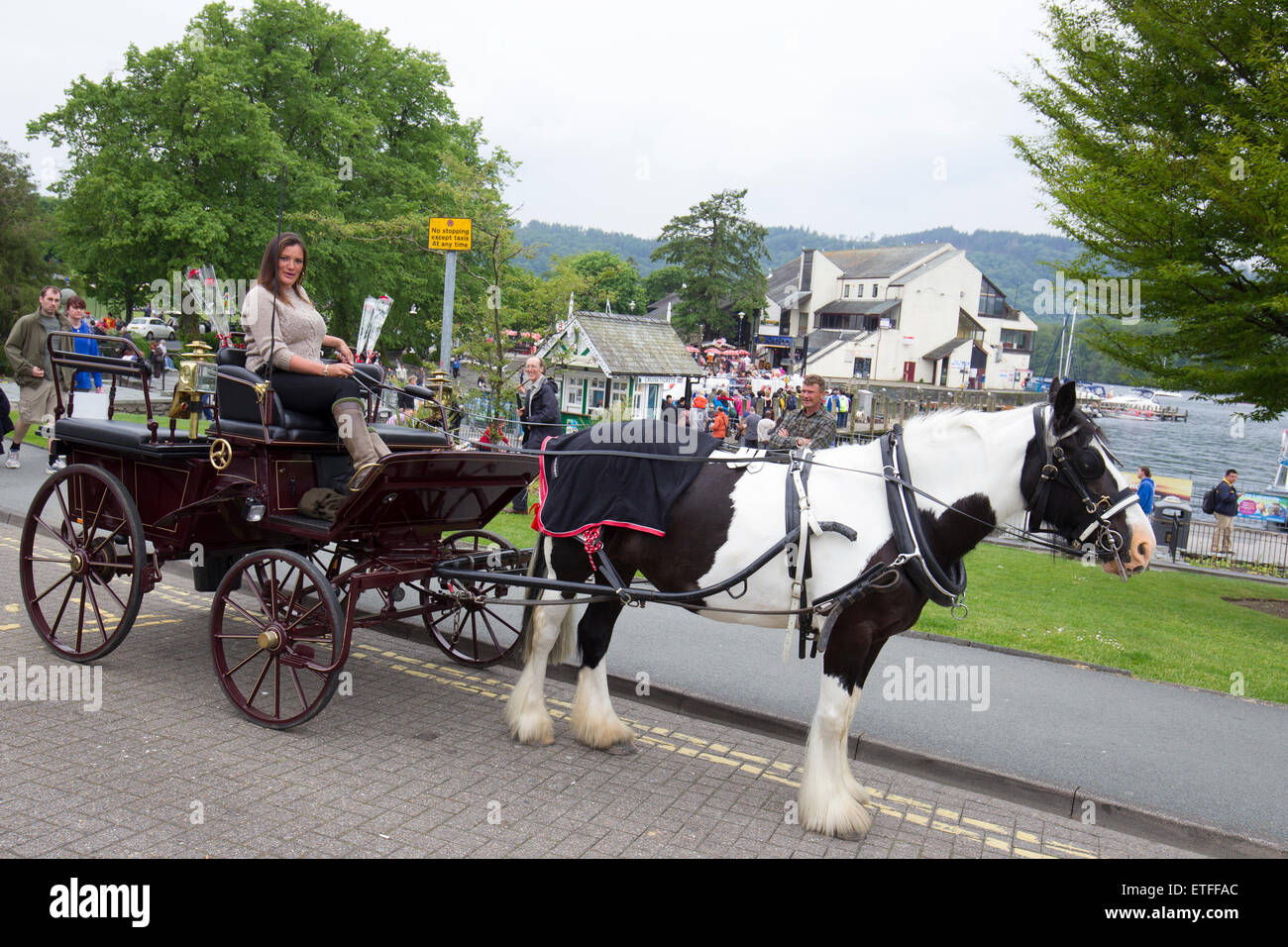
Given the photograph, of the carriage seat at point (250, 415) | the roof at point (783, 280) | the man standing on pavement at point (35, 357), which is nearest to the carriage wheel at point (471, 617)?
the carriage seat at point (250, 415)

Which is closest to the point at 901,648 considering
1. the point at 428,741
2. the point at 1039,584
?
the point at 428,741

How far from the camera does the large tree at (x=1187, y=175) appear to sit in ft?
36.9

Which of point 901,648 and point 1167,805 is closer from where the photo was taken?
point 1167,805

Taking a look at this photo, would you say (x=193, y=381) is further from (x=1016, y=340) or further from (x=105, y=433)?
(x=1016, y=340)

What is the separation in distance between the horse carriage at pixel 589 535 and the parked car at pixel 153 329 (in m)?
47.8

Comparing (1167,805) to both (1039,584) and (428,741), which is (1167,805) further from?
(1039,584)

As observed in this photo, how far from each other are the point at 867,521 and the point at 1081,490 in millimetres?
1058

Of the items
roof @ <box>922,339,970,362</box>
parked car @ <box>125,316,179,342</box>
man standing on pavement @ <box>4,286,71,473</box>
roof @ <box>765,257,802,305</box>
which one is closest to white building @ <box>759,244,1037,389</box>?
roof @ <box>922,339,970,362</box>

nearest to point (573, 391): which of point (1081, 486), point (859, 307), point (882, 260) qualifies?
point (1081, 486)

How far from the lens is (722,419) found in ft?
87.7

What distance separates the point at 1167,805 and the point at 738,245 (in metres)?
67.7

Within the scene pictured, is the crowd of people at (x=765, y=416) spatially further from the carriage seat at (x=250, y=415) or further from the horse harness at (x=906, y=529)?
the carriage seat at (x=250, y=415)

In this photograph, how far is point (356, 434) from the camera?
18.3 feet
